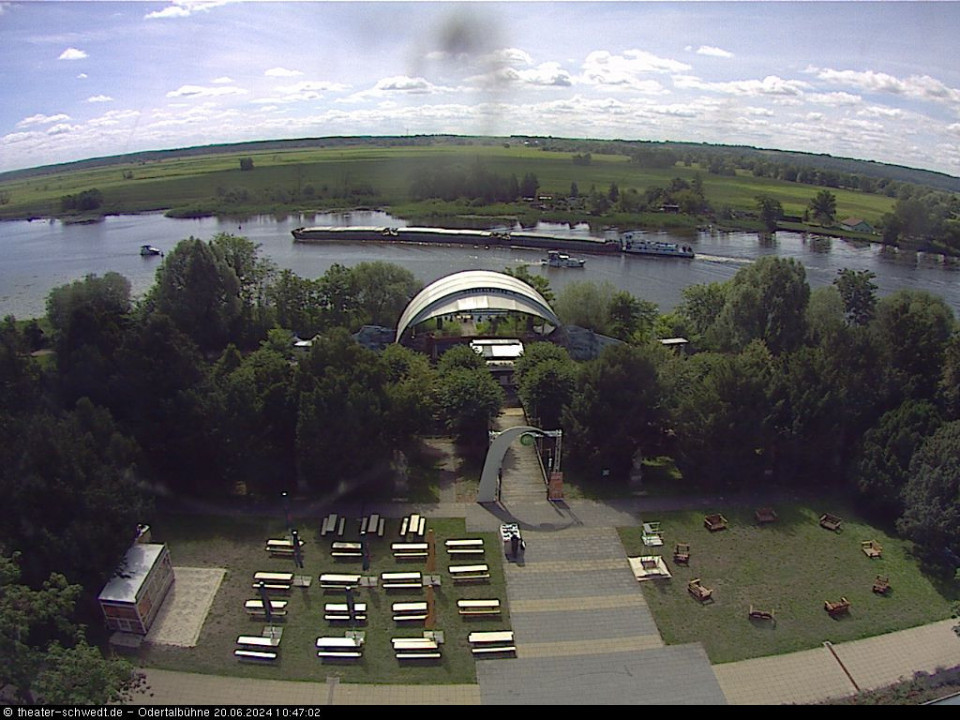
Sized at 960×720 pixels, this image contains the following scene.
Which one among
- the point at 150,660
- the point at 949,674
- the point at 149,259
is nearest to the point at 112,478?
the point at 150,660

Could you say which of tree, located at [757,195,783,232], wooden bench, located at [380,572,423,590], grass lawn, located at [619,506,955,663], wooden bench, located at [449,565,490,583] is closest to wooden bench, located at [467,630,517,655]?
wooden bench, located at [449,565,490,583]

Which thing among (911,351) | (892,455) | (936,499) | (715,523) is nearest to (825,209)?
(911,351)

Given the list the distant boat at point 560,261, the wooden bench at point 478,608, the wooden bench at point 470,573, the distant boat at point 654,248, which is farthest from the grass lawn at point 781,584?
the distant boat at point 654,248

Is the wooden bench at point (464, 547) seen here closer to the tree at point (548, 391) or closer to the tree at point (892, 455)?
the tree at point (548, 391)

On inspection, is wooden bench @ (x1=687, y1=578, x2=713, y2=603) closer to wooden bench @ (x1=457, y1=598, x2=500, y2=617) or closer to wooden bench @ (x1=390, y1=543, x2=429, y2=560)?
wooden bench @ (x1=457, y1=598, x2=500, y2=617)

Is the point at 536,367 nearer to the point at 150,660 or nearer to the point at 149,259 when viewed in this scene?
the point at 150,660

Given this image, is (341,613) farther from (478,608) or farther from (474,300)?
(474,300)

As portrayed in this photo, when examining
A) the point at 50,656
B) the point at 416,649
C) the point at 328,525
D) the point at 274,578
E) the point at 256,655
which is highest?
the point at 50,656
